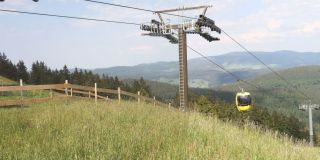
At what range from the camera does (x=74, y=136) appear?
8.48 meters

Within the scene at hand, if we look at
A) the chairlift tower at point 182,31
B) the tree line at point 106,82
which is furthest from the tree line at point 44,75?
the chairlift tower at point 182,31

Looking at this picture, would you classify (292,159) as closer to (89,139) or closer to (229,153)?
(229,153)

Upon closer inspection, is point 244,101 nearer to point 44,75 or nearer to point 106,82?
point 44,75

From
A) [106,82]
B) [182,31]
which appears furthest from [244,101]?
[106,82]

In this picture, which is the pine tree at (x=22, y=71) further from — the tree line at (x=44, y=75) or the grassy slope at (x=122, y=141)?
the grassy slope at (x=122, y=141)

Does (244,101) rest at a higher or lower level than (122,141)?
lower

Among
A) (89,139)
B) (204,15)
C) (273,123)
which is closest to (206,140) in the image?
(89,139)

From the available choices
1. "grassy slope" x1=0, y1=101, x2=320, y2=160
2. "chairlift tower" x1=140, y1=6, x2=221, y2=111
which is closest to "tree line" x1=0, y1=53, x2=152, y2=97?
"chairlift tower" x1=140, y1=6, x2=221, y2=111

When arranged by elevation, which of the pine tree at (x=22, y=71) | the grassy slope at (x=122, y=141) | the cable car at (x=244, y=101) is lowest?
the cable car at (x=244, y=101)

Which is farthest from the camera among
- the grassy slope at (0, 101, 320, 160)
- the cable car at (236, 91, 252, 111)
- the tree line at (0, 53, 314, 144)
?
the tree line at (0, 53, 314, 144)

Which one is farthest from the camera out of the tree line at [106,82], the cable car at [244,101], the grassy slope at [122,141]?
the tree line at [106,82]

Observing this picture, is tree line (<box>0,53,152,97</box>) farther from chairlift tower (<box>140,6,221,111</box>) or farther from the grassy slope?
the grassy slope

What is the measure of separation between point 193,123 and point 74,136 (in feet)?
12.1

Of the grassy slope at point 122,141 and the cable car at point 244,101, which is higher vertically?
the grassy slope at point 122,141
